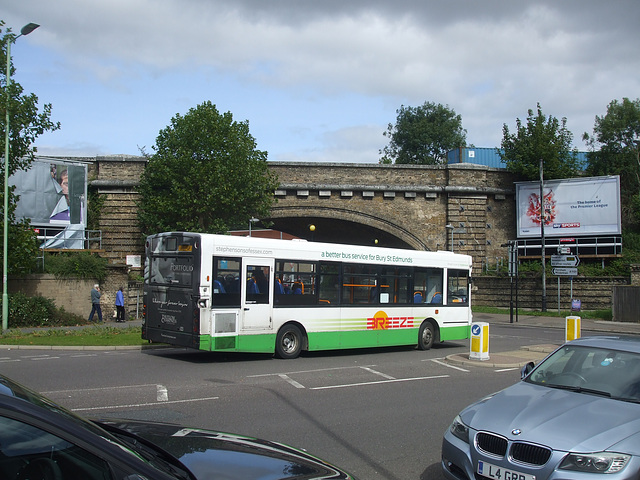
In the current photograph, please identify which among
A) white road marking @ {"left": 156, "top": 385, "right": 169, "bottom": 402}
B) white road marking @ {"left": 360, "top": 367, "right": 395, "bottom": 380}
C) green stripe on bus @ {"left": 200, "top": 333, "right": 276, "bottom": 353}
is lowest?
white road marking @ {"left": 360, "top": 367, "right": 395, "bottom": 380}

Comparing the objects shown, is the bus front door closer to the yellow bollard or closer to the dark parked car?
the yellow bollard

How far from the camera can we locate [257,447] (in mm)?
3650

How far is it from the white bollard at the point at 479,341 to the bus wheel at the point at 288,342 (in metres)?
4.24

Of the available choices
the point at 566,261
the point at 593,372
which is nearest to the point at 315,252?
the point at 593,372

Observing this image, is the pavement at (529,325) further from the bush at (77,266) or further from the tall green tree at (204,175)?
the bush at (77,266)

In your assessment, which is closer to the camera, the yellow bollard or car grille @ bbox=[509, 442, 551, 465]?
car grille @ bbox=[509, 442, 551, 465]

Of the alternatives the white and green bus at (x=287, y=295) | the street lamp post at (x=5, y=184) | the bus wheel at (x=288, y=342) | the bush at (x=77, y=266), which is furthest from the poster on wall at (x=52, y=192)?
the bus wheel at (x=288, y=342)

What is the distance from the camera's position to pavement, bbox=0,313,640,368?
14.4 metres

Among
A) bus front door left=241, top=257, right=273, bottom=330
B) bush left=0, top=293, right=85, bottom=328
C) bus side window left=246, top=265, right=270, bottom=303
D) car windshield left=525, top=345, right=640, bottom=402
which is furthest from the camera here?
bush left=0, top=293, right=85, bottom=328

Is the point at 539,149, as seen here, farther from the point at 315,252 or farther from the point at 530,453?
the point at 530,453

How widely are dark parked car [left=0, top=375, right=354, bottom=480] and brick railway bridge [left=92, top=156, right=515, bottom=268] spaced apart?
31666mm

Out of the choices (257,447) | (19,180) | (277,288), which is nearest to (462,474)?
(257,447)

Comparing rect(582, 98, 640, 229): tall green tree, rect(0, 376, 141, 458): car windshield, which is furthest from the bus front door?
rect(582, 98, 640, 229): tall green tree

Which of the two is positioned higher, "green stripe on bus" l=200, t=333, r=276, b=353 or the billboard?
the billboard
